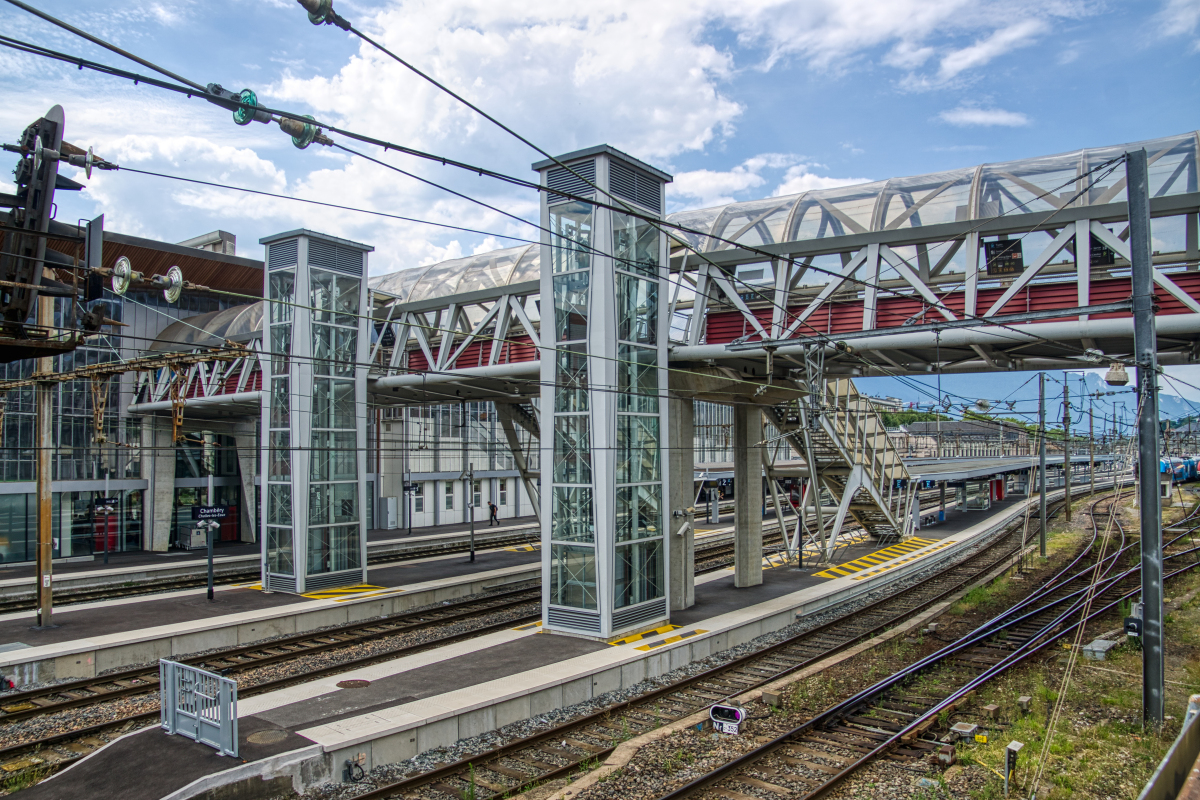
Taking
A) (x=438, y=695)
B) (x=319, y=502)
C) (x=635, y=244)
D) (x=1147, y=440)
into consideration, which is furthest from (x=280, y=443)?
(x=1147, y=440)

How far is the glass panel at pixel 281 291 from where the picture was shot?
21.4m

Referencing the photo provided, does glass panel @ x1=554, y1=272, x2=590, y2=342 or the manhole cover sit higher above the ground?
glass panel @ x1=554, y1=272, x2=590, y2=342

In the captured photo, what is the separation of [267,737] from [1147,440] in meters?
12.0

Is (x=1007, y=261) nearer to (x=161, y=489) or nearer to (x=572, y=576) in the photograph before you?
(x=572, y=576)

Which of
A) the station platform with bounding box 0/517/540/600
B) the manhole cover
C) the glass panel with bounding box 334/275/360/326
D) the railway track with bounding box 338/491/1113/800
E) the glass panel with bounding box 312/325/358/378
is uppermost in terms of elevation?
the glass panel with bounding box 334/275/360/326

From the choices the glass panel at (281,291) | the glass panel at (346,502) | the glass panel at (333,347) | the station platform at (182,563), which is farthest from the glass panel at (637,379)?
the station platform at (182,563)

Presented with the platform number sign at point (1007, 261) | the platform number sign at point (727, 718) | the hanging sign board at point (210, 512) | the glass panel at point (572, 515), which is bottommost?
the platform number sign at point (727, 718)

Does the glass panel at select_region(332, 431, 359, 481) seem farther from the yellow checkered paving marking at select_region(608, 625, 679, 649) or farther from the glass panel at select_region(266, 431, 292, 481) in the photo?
the yellow checkered paving marking at select_region(608, 625, 679, 649)

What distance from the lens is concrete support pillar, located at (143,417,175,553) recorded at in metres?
32.5

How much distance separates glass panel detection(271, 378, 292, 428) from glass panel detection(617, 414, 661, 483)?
10147 mm

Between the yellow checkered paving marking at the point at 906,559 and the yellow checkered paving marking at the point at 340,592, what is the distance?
13.8m

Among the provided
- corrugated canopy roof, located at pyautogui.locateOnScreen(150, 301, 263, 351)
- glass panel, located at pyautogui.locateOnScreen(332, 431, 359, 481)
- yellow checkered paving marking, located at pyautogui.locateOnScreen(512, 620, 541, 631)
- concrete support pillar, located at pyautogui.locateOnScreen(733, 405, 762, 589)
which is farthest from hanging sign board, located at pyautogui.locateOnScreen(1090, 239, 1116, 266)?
corrugated canopy roof, located at pyautogui.locateOnScreen(150, 301, 263, 351)

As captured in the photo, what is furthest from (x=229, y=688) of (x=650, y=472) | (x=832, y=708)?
(x=650, y=472)

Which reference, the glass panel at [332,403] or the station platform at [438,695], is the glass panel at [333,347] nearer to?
the glass panel at [332,403]
